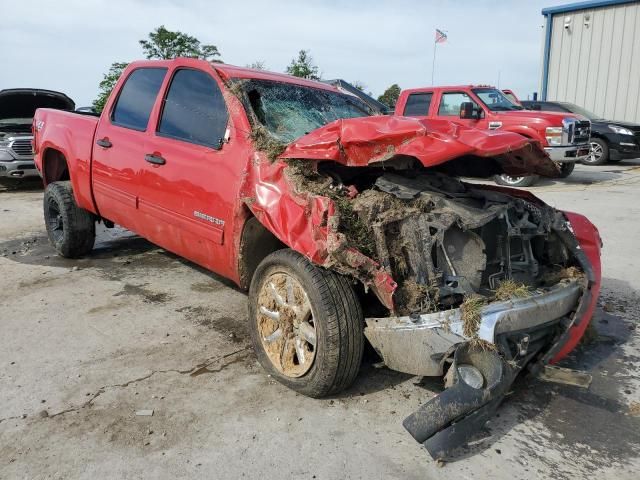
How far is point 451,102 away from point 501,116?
1052 millimetres

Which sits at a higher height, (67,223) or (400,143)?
(400,143)

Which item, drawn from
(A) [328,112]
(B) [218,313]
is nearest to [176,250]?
(B) [218,313]

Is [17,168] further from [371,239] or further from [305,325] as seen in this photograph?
[371,239]

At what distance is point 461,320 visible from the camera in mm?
2543

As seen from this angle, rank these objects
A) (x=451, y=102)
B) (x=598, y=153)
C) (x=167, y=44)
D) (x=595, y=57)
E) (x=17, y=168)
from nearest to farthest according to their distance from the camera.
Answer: (x=17, y=168)
(x=451, y=102)
(x=598, y=153)
(x=595, y=57)
(x=167, y=44)

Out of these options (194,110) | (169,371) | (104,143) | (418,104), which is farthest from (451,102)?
(169,371)

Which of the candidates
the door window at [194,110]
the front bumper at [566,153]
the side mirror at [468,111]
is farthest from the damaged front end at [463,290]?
the front bumper at [566,153]

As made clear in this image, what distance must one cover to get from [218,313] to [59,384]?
1.34 metres

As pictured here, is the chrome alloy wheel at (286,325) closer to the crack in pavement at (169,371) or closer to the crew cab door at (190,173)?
the crack in pavement at (169,371)

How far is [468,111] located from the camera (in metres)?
10.4

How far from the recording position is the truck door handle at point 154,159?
3961mm

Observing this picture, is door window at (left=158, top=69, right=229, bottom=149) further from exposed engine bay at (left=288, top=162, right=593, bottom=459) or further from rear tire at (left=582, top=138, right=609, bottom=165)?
rear tire at (left=582, top=138, right=609, bottom=165)

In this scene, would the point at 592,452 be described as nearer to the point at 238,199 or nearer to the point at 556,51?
the point at 238,199

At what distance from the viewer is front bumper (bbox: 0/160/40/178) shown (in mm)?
10320
